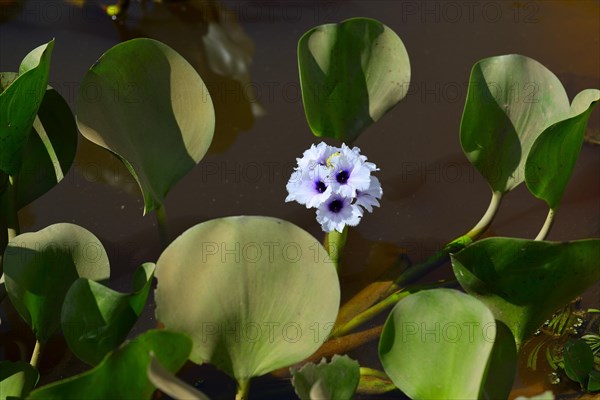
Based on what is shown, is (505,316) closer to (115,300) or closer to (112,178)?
(115,300)

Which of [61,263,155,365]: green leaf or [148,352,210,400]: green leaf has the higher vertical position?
[148,352,210,400]: green leaf

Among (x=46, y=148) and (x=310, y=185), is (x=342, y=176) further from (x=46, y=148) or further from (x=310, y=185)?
(x=46, y=148)

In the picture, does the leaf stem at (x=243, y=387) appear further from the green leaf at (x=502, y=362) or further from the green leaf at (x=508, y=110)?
the green leaf at (x=508, y=110)

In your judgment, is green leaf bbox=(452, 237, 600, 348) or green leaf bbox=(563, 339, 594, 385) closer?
green leaf bbox=(452, 237, 600, 348)

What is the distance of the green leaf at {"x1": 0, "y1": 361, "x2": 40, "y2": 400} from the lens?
1.20 metres

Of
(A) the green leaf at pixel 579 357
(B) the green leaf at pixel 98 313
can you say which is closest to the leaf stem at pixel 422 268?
(A) the green leaf at pixel 579 357

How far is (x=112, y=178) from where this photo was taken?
1881 millimetres

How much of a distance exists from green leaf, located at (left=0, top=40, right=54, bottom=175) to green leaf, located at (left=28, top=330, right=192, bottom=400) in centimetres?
47

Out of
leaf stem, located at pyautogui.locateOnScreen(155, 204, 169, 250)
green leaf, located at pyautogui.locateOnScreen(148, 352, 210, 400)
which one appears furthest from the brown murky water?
green leaf, located at pyautogui.locateOnScreen(148, 352, 210, 400)

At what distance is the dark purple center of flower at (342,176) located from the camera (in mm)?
1354

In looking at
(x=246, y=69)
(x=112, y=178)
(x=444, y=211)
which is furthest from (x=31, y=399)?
(x=246, y=69)

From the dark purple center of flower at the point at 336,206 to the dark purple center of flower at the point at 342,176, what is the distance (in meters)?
0.03

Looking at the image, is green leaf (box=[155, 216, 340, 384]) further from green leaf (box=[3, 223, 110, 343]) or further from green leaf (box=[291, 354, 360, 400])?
green leaf (box=[3, 223, 110, 343])

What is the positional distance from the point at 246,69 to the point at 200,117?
1.87ft
